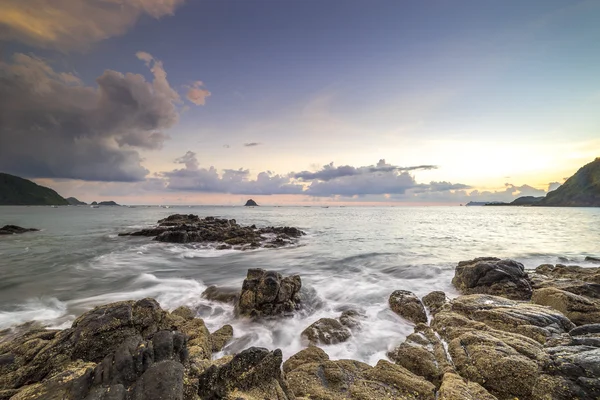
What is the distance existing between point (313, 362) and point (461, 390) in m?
2.79

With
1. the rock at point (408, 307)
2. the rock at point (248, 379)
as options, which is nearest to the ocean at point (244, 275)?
the rock at point (408, 307)

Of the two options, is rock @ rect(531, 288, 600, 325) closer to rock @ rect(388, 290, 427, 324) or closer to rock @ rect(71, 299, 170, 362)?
rock @ rect(388, 290, 427, 324)

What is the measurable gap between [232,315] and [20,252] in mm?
24662

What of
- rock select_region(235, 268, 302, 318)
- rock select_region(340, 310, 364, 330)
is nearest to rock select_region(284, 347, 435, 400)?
rock select_region(340, 310, 364, 330)

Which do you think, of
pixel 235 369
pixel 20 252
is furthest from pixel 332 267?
pixel 20 252

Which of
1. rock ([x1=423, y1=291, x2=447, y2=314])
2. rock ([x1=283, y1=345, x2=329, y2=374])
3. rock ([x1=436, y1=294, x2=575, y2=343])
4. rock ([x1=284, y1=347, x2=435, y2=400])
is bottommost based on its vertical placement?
rock ([x1=423, y1=291, x2=447, y2=314])

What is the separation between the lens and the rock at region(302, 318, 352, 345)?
7.91m

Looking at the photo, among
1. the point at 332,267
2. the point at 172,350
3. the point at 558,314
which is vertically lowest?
the point at 332,267

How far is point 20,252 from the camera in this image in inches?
894

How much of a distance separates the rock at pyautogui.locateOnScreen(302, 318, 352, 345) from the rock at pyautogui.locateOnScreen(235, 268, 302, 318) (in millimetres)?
1999

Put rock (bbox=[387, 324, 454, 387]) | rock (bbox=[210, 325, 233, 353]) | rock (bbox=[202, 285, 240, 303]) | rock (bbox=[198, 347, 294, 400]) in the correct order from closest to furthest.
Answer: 1. rock (bbox=[198, 347, 294, 400])
2. rock (bbox=[387, 324, 454, 387])
3. rock (bbox=[210, 325, 233, 353])
4. rock (bbox=[202, 285, 240, 303])

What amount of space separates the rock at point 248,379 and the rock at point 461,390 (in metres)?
2.65

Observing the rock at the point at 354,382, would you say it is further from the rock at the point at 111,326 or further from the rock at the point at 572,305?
the rock at the point at 572,305

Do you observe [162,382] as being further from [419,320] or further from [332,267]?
[332,267]
